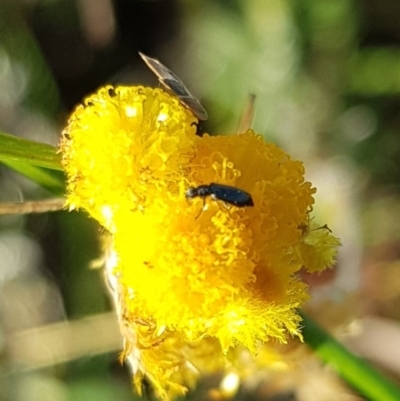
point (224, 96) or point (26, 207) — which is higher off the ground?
point (224, 96)

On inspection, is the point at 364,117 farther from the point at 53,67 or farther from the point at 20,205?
the point at 20,205

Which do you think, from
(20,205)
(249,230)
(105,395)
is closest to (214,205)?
(249,230)

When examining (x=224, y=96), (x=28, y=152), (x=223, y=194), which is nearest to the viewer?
(x=223, y=194)

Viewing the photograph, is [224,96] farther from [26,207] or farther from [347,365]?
[26,207]

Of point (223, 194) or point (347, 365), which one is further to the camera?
point (347, 365)

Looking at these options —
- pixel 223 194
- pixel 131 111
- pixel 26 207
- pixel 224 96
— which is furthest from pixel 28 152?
pixel 224 96

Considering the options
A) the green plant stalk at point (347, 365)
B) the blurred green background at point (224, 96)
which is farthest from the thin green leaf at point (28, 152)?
the blurred green background at point (224, 96)

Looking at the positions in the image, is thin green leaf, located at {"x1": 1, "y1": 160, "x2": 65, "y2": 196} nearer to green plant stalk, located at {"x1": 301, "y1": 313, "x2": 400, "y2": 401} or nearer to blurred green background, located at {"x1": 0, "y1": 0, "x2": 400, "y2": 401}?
green plant stalk, located at {"x1": 301, "y1": 313, "x2": 400, "y2": 401}
